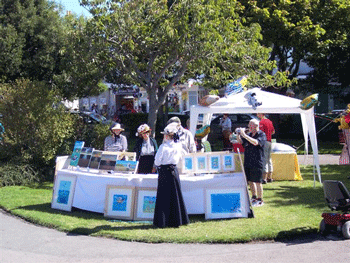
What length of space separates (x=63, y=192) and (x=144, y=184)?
1.85 metres

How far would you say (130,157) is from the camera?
9.55m

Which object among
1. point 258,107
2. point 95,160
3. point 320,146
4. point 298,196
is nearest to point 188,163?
point 95,160

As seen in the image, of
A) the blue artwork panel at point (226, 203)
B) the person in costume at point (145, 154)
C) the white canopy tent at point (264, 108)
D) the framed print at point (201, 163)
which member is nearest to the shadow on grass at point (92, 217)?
the blue artwork panel at point (226, 203)

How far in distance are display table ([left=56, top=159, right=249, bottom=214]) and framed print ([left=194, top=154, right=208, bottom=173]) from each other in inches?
6.5

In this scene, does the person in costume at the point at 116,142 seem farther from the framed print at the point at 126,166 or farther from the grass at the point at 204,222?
the grass at the point at 204,222

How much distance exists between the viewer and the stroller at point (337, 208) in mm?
7438

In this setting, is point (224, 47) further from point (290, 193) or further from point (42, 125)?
point (42, 125)

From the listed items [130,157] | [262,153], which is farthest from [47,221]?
[262,153]

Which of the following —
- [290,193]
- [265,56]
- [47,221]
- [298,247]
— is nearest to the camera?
[298,247]

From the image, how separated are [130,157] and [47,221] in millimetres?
1932

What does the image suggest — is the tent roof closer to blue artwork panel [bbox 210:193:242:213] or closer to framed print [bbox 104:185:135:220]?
blue artwork panel [bbox 210:193:242:213]

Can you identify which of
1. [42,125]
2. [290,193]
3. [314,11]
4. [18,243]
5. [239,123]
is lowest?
[18,243]

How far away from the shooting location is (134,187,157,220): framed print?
872 centimetres

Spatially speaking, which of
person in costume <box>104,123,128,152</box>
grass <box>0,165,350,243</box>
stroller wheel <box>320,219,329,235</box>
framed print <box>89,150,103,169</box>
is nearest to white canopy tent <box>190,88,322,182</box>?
grass <box>0,165,350,243</box>
